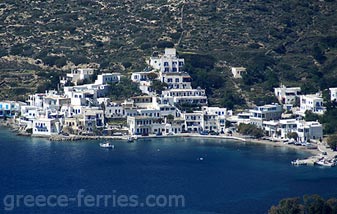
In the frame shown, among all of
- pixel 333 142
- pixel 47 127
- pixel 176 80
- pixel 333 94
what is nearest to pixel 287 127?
pixel 333 142

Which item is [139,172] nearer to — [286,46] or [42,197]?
[42,197]

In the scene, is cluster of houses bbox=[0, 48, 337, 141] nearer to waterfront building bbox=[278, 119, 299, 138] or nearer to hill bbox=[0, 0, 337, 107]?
waterfront building bbox=[278, 119, 299, 138]

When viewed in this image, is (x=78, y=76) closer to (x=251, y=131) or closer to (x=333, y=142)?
(x=251, y=131)

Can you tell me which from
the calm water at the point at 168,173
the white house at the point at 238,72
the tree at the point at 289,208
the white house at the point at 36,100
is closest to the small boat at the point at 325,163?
the calm water at the point at 168,173

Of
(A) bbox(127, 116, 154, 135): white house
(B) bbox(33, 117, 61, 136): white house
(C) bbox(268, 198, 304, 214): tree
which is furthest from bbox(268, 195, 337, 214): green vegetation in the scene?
(B) bbox(33, 117, 61, 136): white house

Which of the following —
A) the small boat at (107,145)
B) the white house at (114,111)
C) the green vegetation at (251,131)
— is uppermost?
the white house at (114,111)

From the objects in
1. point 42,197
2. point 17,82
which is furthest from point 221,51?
point 42,197

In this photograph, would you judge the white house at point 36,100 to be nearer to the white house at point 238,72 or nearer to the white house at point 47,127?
the white house at point 47,127
